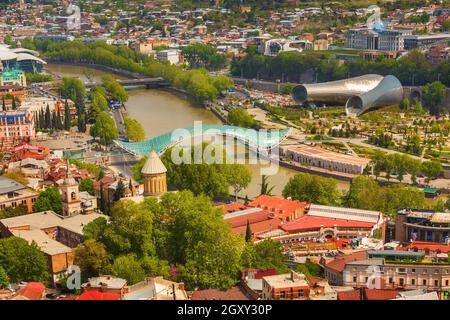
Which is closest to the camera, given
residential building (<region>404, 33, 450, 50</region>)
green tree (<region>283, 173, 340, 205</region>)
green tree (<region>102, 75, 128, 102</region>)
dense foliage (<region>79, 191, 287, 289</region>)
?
dense foliage (<region>79, 191, 287, 289</region>)

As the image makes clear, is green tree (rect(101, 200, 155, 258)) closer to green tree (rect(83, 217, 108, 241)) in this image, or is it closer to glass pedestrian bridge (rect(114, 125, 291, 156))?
green tree (rect(83, 217, 108, 241))

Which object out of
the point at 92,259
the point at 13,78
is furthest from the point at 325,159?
the point at 13,78

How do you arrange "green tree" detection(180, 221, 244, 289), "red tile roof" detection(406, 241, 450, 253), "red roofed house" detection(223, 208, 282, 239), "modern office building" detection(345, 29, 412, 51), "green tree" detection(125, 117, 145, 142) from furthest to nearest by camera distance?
"modern office building" detection(345, 29, 412, 51) < "green tree" detection(125, 117, 145, 142) < "red roofed house" detection(223, 208, 282, 239) < "red tile roof" detection(406, 241, 450, 253) < "green tree" detection(180, 221, 244, 289)

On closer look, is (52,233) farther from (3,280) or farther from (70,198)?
(3,280)

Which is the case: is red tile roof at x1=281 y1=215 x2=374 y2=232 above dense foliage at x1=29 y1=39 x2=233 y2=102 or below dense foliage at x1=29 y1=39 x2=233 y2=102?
above

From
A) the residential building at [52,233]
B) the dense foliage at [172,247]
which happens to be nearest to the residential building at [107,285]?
the dense foliage at [172,247]

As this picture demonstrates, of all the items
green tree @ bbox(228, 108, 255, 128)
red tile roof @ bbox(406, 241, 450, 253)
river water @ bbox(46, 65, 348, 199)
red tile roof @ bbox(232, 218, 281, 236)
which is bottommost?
river water @ bbox(46, 65, 348, 199)
